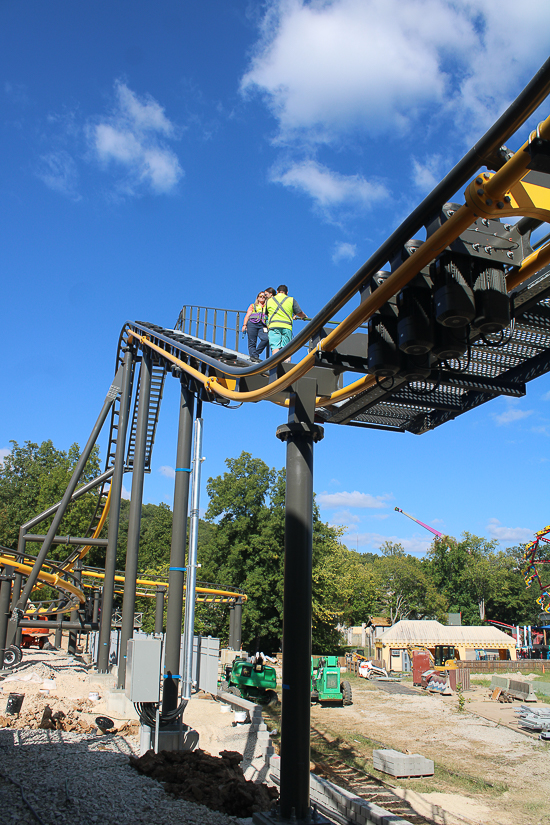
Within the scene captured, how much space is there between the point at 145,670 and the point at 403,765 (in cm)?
637

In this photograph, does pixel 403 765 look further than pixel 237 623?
No

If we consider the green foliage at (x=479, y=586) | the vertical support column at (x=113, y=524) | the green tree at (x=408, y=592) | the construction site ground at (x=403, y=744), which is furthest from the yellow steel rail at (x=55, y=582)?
the green foliage at (x=479, y=586)

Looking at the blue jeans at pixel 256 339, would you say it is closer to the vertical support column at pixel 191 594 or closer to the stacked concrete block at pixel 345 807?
the vertical support column at pixel 191 594

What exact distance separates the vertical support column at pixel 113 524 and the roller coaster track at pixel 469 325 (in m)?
11.8

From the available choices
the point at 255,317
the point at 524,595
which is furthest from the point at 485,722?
the point at 524,595

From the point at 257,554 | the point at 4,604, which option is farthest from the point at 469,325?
the point at 257,554

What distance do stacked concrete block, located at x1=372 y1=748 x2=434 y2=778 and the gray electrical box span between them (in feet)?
19.5

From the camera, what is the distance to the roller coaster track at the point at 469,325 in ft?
9.64

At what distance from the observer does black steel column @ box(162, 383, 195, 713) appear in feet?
33.7

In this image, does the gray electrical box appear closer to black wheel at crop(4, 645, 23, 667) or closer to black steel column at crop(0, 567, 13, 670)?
black steel column at crop(0, 567, 13, 670)

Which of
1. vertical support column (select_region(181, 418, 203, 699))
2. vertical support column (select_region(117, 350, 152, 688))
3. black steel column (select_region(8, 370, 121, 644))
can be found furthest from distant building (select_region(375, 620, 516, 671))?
vertical support column (select_region(181, 418, 203, 699))

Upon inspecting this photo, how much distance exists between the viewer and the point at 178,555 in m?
11.4

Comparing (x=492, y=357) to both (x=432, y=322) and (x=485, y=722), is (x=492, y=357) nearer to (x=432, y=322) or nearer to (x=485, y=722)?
(x=432, y=322)

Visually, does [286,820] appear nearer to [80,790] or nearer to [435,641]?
[80,790]
